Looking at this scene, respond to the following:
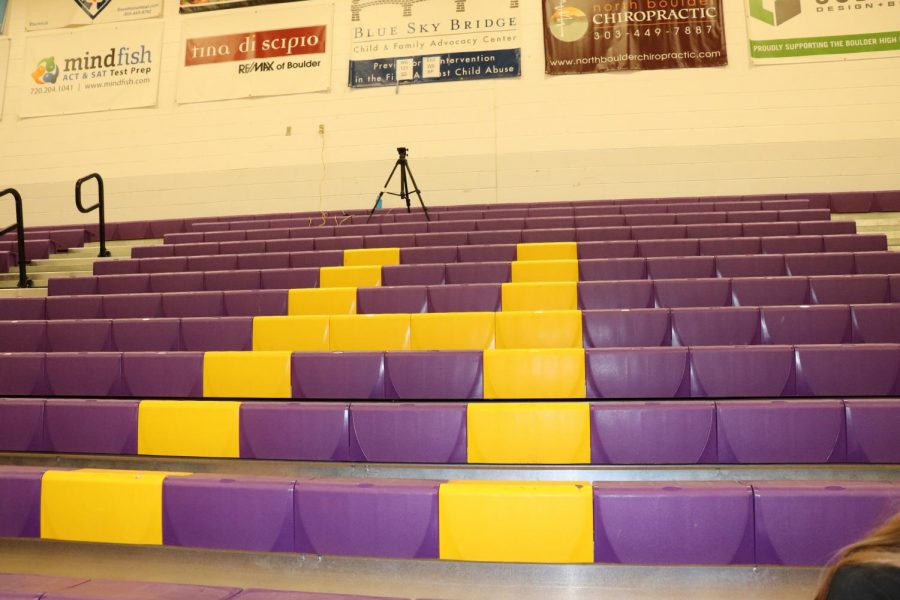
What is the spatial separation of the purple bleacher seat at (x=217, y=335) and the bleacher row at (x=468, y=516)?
89 cm

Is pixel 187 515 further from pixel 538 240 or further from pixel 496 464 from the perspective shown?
pixel 538 240

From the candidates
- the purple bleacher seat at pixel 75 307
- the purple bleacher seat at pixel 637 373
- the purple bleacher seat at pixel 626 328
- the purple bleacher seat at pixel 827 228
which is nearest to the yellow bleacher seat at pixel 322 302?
the purple bleacher seat at pixel 75 307

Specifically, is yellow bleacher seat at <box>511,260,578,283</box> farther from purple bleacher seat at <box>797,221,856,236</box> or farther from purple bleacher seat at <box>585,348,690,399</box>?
purple bleacher seat at <box>797,221,856,236</box>

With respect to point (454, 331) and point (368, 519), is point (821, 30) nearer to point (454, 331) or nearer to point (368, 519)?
point (454, 331)

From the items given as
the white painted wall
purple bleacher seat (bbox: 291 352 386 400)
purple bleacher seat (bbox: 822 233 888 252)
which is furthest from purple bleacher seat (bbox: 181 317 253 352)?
the white painted wall

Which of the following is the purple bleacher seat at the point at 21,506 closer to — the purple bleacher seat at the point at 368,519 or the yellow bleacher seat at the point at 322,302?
the purple bleacher seat at the point at 368,519

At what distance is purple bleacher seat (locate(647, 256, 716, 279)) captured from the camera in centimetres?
262

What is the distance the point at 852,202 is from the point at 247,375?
4080mm

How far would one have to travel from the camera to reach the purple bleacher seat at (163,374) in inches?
78.2

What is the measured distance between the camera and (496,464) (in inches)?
61.2

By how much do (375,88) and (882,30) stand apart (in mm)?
3915

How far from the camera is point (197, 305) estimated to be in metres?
2.61

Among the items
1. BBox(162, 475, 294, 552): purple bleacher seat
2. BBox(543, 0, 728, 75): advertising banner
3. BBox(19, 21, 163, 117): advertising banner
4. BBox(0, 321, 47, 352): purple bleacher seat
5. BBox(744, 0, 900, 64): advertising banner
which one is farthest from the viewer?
BBox(19, 21, 163, 117): advertising banner

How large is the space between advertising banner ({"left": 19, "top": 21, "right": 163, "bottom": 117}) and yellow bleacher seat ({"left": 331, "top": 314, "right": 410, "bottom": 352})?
426 cm
